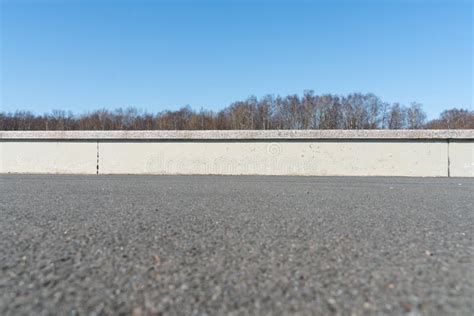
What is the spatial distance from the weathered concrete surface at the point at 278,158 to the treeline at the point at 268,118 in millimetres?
34881

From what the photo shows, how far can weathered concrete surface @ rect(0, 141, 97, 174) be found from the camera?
18453mm

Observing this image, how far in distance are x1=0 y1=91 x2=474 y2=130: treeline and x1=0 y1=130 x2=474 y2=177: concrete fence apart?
3487cm

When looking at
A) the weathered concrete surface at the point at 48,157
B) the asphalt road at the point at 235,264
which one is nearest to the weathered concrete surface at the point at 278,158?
the weathered concrete surface at the point at 48,157

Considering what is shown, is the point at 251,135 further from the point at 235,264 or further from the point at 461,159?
the point at 235,264

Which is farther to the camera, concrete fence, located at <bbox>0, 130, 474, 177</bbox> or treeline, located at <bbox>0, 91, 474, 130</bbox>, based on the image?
treeline, located at <bbox>0, 91, 474, 130</bbox>

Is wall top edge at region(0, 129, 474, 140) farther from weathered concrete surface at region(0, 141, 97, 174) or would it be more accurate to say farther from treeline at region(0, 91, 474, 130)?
treeline at region(0, 91, 474, 130)

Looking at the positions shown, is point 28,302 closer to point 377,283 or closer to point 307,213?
point 377,283

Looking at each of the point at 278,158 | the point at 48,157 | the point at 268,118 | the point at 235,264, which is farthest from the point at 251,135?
the point at 268,118

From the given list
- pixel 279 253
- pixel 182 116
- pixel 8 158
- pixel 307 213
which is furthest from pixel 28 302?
pixel 182 116

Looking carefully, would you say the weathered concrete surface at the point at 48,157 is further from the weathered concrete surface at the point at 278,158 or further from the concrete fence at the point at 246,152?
the weathered concrete surface at the point at 278,158

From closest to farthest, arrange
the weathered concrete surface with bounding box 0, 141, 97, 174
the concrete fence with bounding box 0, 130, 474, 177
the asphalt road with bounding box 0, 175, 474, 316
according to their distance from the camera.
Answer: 1. the asphalt road with bounding box 0, 175, 474, 316
2. the concrete fence with bounding box 0, 130, 474, 177
3. the weathered concrete surface with bounding box 0, 141, 97, 174

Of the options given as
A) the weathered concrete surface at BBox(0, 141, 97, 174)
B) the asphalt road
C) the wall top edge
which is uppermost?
the wall top edge

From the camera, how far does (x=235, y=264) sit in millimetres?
2619

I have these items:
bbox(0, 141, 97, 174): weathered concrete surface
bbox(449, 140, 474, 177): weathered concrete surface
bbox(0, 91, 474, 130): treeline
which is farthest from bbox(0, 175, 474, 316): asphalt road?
bbox(0, 91, 474, 130): treeline
